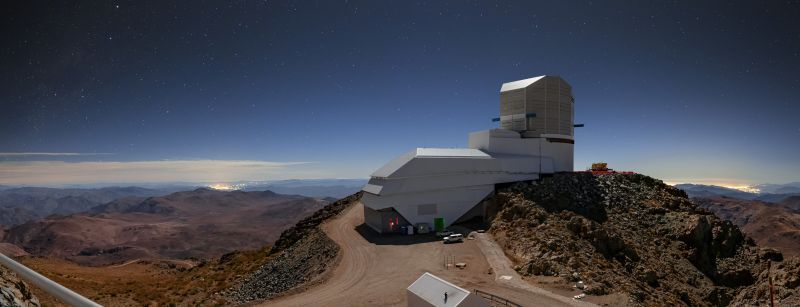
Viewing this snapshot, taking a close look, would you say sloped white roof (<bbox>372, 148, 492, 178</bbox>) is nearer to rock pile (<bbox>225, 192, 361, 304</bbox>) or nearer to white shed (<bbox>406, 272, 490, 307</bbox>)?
rock pile (<bbox>225, 192, 361, 304</bbox>)

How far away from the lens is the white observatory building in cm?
4156

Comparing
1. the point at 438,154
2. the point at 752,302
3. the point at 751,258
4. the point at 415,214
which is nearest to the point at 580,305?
the point at 752,302

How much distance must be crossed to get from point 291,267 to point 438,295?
1954cm

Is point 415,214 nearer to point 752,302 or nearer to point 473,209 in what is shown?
point 473,209

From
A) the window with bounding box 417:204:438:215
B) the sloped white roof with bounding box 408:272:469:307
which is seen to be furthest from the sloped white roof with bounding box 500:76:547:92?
the sloped white roof with bounding box 408:272:469:307

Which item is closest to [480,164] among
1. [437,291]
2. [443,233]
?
[443,233]

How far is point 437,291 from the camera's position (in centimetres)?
2053

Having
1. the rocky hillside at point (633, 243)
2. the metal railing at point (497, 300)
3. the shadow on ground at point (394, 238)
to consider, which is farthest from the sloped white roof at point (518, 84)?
the metal railing at point (497, 300)

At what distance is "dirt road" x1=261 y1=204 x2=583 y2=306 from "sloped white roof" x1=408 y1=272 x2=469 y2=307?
3.53 m

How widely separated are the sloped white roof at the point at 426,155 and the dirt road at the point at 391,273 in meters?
6.98

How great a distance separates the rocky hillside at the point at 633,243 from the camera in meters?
28.1

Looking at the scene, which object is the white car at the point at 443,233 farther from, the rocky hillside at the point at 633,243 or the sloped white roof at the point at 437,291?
the sloped white roof at the point at 437,291

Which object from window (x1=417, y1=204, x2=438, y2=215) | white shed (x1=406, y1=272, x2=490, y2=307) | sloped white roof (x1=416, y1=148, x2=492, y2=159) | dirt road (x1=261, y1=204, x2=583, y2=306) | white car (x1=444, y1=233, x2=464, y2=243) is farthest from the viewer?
sloped white roof (x1=416, y1=148, x2=492, y2=159)

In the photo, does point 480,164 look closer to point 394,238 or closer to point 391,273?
point 394,238
